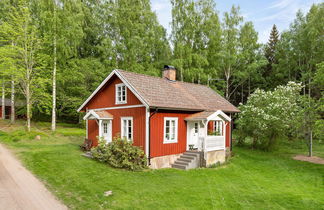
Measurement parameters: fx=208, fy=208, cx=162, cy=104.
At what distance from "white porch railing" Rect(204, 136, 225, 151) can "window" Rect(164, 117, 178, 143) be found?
1.94 metres

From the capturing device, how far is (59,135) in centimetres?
2117

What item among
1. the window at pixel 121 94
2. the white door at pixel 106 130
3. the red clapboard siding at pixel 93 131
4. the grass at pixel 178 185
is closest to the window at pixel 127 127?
the window at pixel 121 94

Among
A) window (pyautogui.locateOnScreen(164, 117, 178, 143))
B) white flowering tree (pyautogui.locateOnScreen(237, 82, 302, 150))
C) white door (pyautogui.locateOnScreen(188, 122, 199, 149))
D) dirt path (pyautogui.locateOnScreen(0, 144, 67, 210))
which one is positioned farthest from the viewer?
white flowering tree (pyautogui.locateOnScreen(237, 82, 302, 150))

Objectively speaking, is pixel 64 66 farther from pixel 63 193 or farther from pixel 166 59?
pixel 63 193

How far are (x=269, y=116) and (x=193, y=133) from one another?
7931 mm

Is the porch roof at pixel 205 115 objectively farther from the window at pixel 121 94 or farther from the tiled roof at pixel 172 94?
the window at pixel 121 94

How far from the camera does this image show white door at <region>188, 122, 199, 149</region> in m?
14.1

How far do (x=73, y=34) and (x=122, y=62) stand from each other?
8098 millimetres

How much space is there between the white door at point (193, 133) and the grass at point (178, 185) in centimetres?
246

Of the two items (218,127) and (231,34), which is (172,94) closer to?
(218,127)

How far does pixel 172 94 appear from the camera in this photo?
14172 mm

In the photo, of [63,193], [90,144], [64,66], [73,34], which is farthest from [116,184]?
[64,66]

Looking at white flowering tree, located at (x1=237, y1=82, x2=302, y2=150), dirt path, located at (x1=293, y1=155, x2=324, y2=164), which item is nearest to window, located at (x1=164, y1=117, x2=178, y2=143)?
white flowering tree, located at (x1=237, y1=82, x2=302, y2=150)

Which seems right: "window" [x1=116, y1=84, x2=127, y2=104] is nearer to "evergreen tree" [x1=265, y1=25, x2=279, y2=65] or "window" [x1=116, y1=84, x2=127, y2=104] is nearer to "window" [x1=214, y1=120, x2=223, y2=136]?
"window" [x1=214, y1=120, x2=223, y2=136]
